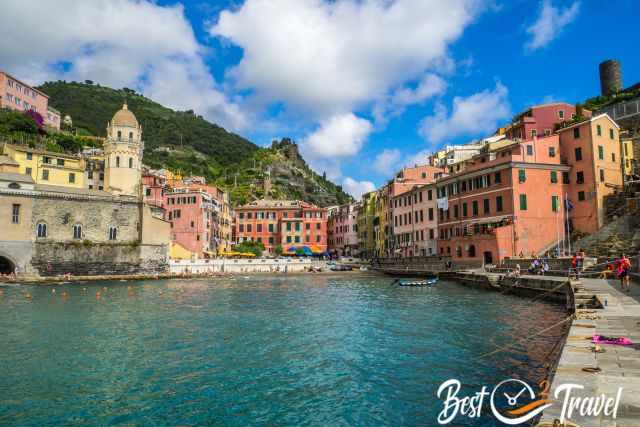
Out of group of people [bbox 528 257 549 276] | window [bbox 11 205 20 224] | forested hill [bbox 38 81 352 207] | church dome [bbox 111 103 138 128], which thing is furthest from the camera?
forested hill [bbox 38 81 352 207]

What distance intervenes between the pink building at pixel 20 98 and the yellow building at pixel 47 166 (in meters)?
28.3

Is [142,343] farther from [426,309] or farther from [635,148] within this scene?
[635,148]

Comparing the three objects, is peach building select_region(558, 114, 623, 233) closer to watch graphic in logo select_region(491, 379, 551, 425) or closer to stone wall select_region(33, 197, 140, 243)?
watch graphic in logo select_region(491, 379, 551, 425)

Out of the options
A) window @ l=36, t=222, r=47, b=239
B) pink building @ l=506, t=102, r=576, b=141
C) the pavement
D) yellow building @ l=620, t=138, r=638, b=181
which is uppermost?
pink building @ l=506, t=102, r=576, b=141

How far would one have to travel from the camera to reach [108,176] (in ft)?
225

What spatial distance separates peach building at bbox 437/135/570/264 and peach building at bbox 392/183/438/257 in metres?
8.84

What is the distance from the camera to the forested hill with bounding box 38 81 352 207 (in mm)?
132750

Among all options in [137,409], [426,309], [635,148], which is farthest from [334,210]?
[137,409]

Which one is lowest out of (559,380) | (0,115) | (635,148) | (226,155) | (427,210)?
(559,380)

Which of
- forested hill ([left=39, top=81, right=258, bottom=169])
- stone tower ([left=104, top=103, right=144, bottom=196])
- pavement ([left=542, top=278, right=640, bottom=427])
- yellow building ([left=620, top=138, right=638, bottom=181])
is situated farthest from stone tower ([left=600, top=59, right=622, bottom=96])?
forested hill ([left=39, top=81, right=258, bottom=169])

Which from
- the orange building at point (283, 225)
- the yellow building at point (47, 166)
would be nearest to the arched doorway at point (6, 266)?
the yellow building at point (47, 166)

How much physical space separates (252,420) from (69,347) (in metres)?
11.3

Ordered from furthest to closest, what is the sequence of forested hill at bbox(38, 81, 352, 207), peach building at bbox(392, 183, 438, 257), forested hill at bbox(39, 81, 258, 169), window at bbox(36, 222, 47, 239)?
forested hill at bbox(39, 81, 258, 169), forested hill at bbox(38, 81, 352, 207), peach building at bbox(392, 183, 438, 257), window at bbox(36, 222, 47, 239)

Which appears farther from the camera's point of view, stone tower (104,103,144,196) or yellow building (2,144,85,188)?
stone tower (104,103,144,196)
